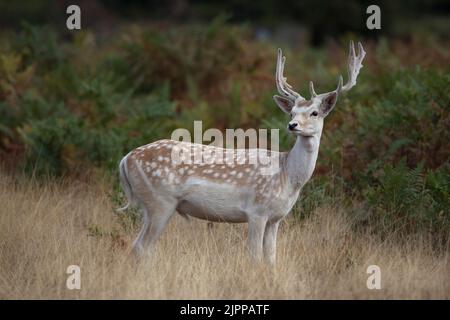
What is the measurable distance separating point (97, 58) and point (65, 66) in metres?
1.52

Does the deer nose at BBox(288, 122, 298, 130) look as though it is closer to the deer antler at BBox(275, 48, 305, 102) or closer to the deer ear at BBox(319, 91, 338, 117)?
the deer ear at BBox(319, 91, 338, 117)

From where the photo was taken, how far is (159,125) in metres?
11.2

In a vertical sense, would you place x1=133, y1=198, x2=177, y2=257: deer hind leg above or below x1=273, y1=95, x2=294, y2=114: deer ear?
below

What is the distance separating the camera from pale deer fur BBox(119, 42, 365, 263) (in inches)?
264

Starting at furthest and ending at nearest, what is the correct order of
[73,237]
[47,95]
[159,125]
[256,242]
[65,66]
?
[65,66] → [47,95] → [159,125] → [73,237] → [256,242]

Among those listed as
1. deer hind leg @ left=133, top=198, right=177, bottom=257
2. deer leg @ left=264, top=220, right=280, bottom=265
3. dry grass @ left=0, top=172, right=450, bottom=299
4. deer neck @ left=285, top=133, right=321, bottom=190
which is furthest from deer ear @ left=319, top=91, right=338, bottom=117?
deer hind leg @ left=133, top=198, right=177, bottom=257

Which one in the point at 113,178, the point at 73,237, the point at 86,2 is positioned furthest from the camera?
the point at 86,2

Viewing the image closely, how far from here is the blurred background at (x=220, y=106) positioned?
8508 mm

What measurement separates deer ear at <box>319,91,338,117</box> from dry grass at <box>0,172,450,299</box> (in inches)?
48.9

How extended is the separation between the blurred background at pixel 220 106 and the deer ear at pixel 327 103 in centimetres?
146

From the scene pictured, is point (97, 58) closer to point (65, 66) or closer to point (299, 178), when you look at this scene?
point (65, 66)

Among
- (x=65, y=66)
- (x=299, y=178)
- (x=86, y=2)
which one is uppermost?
(x=86, y=2)

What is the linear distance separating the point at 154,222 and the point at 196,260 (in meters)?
0.47

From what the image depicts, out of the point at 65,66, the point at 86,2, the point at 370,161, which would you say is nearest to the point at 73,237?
the point at 370,161
